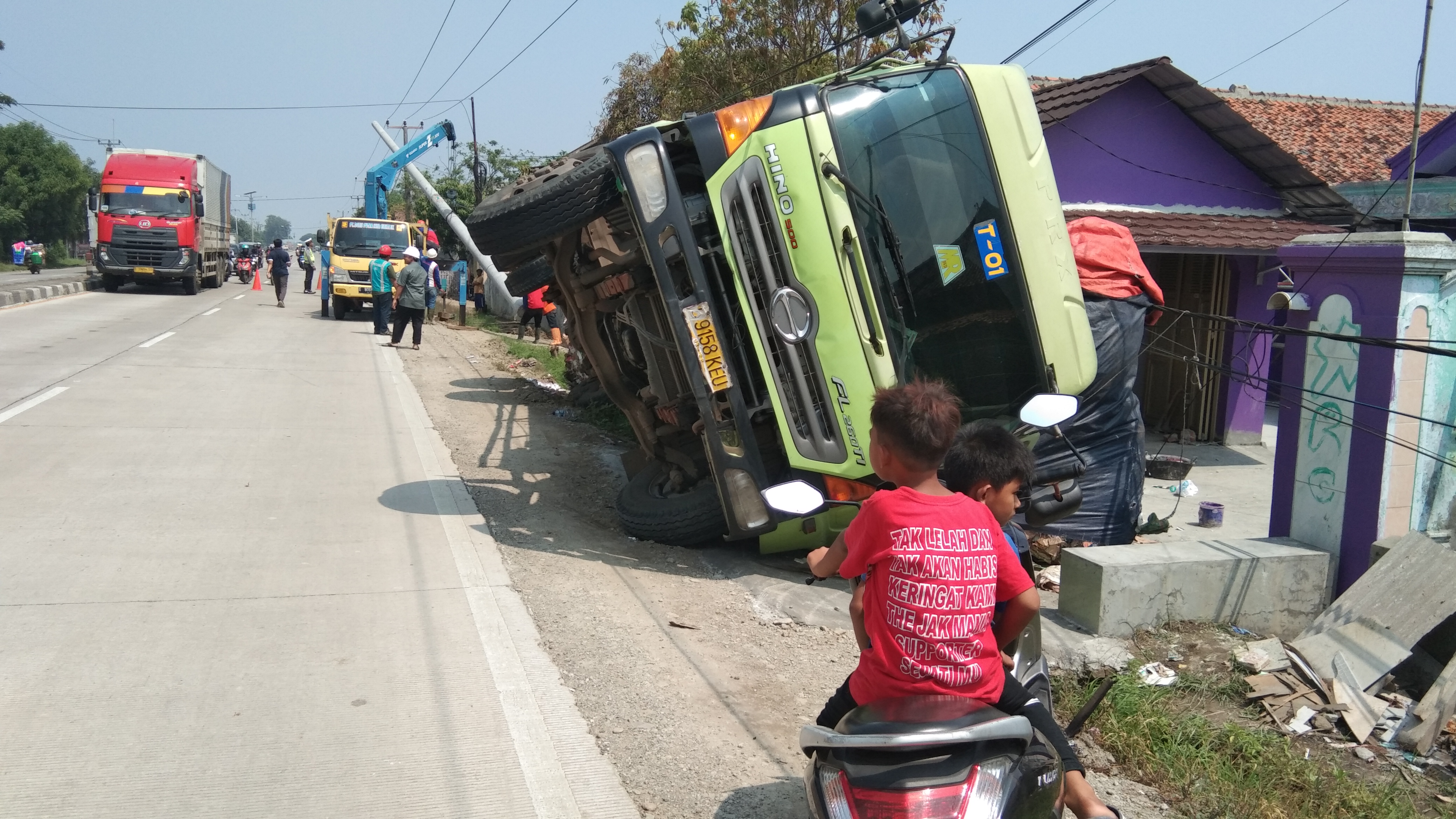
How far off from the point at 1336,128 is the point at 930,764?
20.1 metres

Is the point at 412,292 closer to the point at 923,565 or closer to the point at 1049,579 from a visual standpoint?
the point at 1049,579

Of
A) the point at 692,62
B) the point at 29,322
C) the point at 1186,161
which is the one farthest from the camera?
the point at 29,322

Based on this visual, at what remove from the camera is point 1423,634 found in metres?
4.96

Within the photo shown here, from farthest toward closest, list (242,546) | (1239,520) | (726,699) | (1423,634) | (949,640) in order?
(1239,520)
(242,546)
(1423,634)
(726,699)
(949,640)

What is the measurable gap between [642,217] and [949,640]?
3.84 meters

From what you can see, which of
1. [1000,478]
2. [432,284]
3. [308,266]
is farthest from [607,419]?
[308,266]

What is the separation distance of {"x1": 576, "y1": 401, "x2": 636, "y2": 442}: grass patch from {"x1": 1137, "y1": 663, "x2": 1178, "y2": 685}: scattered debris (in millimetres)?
5627

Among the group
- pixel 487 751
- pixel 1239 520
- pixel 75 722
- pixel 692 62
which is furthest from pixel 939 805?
pixel 692 62

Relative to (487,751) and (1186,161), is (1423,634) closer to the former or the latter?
(487,751)

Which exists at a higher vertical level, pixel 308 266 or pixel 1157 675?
pixel 308 266

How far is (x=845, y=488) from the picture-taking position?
19.4ft

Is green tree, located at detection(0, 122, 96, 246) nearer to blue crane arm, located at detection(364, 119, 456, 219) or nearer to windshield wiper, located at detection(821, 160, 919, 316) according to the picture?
blue crane arm, located at detection(364, 119, 456, 219)

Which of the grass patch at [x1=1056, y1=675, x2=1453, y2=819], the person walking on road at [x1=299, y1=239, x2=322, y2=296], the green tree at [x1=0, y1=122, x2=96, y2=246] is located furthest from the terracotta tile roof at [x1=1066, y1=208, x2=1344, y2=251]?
the green tree at [x1=0, y1=122, x2=96, y2=246]

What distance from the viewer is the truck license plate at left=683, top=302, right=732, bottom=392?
587cm
